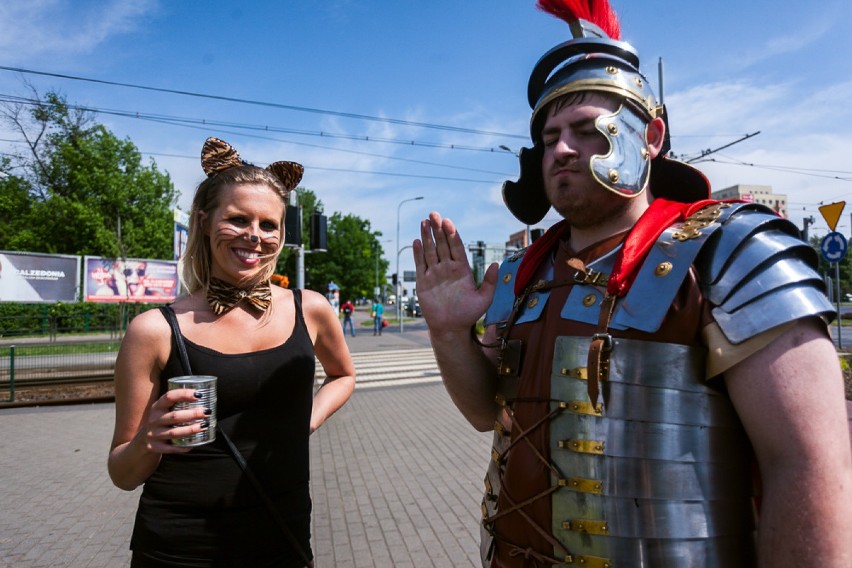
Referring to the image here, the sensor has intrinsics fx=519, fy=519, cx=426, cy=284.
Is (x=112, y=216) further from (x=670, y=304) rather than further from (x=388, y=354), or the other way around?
(x=670, y=304)

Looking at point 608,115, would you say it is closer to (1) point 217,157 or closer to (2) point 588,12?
(2) point 588,12

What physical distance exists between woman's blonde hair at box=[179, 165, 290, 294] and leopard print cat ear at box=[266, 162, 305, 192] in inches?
6.3

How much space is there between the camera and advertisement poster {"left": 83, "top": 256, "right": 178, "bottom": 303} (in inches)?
901

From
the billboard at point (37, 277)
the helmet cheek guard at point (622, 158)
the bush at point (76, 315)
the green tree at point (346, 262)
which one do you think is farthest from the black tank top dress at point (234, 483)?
the green tree at point (346, 262)

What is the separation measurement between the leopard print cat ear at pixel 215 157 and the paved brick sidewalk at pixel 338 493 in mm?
2882

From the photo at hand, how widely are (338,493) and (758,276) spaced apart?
14.9 feet

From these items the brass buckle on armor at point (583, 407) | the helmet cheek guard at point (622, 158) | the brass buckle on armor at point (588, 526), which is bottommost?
the brass buckle on armor at point (588, 526)

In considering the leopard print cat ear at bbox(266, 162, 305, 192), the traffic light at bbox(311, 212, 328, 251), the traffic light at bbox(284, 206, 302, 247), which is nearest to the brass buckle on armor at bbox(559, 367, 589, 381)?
the leopard print cat ear at bbox(266, 162, 305, 192)

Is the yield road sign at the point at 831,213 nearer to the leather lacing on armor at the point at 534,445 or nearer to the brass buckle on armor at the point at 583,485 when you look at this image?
the leather lacing on armor at the point at 534,445

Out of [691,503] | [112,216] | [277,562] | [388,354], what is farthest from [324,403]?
[112,216]

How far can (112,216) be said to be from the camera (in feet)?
99.6

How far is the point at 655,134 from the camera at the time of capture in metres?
1.66

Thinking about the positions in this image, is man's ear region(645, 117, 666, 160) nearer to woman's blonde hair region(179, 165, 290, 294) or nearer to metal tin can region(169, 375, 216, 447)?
woman's blonde hair region(179, 165, 290, 294)

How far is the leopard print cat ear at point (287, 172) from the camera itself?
7.25ft
